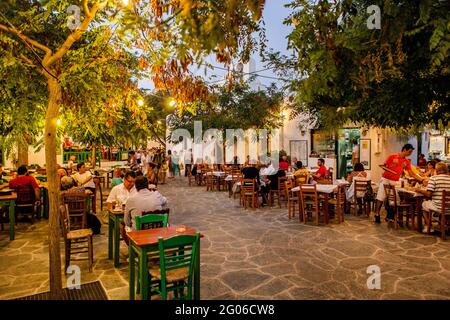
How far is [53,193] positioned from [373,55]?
3999 mm

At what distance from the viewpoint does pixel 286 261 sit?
6.28 m

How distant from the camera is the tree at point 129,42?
282cm

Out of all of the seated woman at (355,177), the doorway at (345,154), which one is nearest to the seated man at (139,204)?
the seated woman at (355,177)

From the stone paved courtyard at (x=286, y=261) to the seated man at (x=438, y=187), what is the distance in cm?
75

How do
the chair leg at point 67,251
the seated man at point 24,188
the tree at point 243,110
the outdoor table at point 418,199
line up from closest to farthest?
1. the chair leg at point 67,251
2. the outdoor table at point 418,199
3. the seated man at point 24,188
4. the tree at point 243,110

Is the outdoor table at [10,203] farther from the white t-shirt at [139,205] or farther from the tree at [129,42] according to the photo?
the white t-shirt at [139,205]

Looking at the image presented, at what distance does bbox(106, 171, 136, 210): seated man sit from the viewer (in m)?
6.97

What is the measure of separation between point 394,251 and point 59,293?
19.4ft

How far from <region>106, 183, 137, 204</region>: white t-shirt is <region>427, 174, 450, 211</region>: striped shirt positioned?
6291mm

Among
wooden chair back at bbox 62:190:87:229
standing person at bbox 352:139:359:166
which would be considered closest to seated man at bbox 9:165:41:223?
wooden chair back at bbox 62:190:87:229

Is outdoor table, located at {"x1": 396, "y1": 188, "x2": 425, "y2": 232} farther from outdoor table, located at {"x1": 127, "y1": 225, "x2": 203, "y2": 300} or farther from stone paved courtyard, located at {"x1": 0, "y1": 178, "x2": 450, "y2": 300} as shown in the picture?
outdoor table, located at {"x1": 127, "y1": 225, "x2": 203, "y2": 300}

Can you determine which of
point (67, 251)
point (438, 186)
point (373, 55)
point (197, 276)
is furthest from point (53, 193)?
point (438, 186)

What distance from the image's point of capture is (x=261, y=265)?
6.11 metres

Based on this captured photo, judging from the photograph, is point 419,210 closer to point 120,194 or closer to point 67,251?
point 120,194
